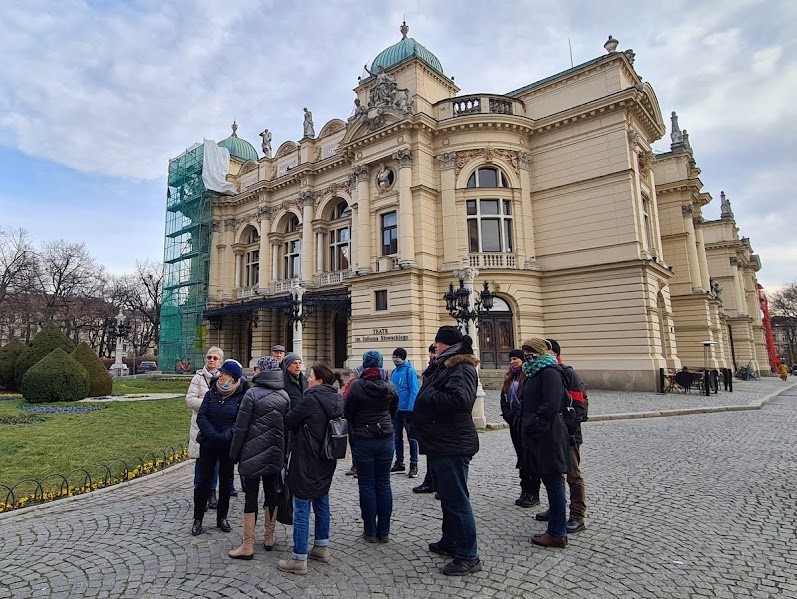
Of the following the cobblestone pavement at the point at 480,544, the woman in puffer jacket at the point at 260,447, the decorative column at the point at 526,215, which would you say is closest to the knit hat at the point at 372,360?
the woman in puffer jacket at the point at 260,447

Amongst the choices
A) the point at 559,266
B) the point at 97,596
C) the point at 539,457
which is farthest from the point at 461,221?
the point at 97,596

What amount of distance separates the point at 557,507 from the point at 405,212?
22169 millimetres

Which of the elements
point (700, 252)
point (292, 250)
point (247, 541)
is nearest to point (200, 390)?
point (247, 541)

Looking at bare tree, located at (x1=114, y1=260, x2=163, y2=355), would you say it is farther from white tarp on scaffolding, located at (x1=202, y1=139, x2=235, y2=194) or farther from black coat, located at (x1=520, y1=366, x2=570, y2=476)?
black coat, located at (x1=520, y1=366, x2=570, y2=476)

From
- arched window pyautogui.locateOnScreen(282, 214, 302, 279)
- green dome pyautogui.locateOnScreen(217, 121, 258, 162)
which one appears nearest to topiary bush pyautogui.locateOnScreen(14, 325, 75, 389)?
arched window pyautogui.locateOnScreen(282, 214, 302, 279)

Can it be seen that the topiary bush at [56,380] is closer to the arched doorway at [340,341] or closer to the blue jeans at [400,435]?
the blue jeans at [400,435]

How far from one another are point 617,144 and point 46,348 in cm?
2824

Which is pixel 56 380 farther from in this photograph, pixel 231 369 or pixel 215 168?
pixel 215 168

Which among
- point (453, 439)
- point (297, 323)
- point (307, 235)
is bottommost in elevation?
point (453, 439)

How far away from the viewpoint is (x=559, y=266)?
24828mm

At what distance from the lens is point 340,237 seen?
107 feet

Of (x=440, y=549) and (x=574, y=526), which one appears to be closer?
(x=440, y=549)

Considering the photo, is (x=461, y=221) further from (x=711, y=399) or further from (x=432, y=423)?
(x=432, y=423)

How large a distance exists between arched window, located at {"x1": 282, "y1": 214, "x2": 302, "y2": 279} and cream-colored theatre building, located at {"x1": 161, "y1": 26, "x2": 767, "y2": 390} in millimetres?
2534
